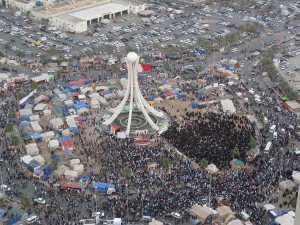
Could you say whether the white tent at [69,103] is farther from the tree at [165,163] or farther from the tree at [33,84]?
the tree at [165,163]

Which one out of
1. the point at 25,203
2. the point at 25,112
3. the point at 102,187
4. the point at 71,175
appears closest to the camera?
the point at 25,203

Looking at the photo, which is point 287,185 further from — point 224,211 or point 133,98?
point 133,98

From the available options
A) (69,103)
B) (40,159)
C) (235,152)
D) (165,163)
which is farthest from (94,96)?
(235,152)

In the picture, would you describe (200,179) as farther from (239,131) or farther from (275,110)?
(275,110)

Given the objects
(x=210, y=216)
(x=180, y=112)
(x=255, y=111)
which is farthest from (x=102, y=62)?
(x=210, y=216)

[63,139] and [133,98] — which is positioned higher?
[133,98]

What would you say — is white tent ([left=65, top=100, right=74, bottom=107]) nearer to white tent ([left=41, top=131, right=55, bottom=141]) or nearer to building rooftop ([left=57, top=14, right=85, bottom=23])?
white tent ([left=41, top=131, right=55, bottom=141])

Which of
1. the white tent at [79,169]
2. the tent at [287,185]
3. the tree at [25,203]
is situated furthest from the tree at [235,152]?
the tree at [25,203]
